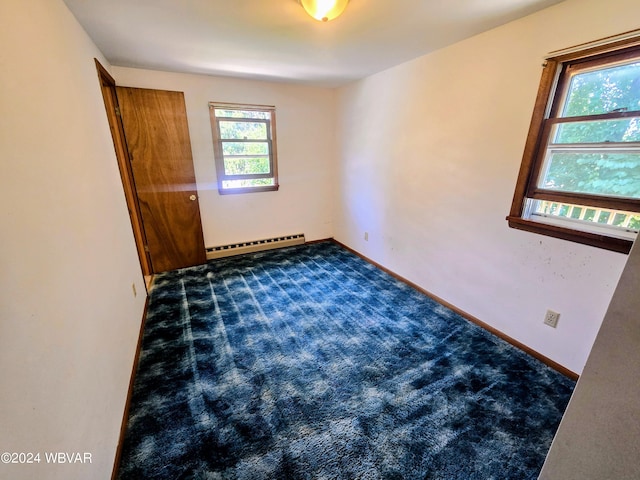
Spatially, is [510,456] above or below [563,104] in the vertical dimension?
below

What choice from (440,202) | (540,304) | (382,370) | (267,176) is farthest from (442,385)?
(267,176)

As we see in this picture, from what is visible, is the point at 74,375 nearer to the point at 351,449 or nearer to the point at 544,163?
the point at 351,449

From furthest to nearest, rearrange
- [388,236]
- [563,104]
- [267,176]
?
[267,176] < [388,236] < [563,104]

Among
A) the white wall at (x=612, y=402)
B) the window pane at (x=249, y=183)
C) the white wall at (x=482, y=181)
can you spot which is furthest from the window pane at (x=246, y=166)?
the white wall at (x=612, y=402)

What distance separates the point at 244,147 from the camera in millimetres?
3705

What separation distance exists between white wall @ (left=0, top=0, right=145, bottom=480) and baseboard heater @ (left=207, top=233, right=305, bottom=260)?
76.3 inches

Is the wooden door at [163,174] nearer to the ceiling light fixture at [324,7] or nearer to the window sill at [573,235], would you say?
the ceiling light fixture at [324,7]

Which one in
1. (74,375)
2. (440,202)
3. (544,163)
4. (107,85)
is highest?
(107,85)

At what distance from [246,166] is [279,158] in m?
0.49

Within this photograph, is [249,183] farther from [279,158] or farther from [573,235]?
[573,235]

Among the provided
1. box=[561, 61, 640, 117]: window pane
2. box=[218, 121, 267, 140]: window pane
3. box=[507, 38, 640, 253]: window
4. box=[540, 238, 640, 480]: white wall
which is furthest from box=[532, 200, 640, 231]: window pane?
box=[218, 121, 267, 140]: window pane

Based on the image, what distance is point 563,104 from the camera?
1.73 meters

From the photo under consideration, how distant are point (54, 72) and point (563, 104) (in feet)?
9.64

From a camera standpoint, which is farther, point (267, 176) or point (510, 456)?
point (267, 176)
